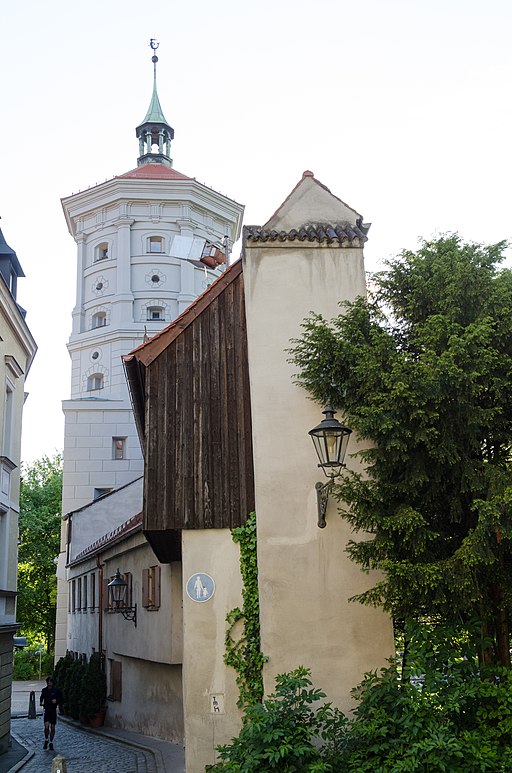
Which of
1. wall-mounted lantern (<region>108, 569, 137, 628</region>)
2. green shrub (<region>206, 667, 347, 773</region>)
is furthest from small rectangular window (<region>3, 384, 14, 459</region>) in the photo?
green shrub (<region>206, 667, 347, 773</region>)

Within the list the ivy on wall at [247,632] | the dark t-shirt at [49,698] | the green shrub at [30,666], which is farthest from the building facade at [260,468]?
the green shrub at [30,666]

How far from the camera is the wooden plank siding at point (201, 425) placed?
12656mm

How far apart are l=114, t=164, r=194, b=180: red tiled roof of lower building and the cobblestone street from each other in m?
27.4

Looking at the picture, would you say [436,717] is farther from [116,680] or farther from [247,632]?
[116,680]

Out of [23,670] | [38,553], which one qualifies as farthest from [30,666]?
[38,553]

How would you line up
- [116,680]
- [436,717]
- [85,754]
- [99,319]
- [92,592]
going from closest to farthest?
[436,717], [85,754], [116,680], [92,592], [99,319]

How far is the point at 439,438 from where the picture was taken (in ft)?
34.3

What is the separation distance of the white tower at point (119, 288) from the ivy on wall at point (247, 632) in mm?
28498

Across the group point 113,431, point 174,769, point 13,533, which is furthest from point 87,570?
point 174,769

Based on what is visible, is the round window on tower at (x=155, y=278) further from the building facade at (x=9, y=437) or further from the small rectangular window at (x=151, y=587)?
the small rectangular window at (x=151, y=587)

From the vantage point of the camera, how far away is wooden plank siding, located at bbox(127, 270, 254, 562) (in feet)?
41.5

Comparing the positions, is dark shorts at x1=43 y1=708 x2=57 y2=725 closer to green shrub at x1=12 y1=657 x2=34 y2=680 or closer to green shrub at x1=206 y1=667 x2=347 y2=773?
green shrub at x1=206 y1=667 x2=347 y2=773

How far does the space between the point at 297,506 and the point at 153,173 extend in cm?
3755

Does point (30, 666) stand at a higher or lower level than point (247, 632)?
lower
